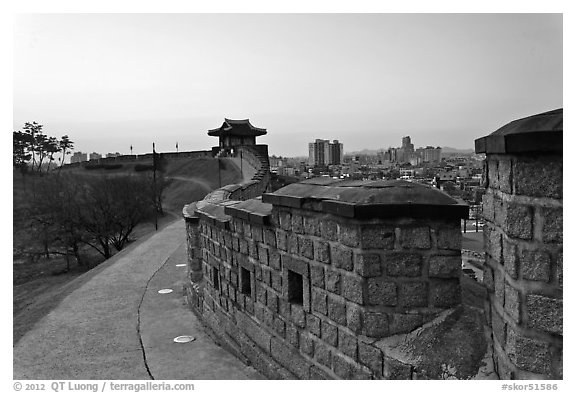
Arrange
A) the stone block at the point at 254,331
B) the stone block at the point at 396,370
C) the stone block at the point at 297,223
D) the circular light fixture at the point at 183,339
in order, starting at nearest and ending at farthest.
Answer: the stone block at the point at 396,370
the stone block at the point at 297,223
the stone block at the point at 254,331
the circular light fixture at the point at 183,339

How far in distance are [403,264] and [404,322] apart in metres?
0.50

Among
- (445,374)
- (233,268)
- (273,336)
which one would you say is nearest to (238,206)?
(233,268)

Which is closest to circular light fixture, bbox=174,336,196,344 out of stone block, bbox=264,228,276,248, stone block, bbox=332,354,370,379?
stone block, bbox=264,228,276,248

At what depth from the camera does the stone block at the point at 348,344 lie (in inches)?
176

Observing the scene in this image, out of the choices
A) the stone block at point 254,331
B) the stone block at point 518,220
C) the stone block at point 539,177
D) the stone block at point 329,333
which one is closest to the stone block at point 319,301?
the stone block at point 329,333

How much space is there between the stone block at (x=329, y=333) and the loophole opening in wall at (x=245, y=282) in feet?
7.28

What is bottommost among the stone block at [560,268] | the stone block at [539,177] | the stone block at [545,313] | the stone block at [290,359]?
the stone block at [290,359]

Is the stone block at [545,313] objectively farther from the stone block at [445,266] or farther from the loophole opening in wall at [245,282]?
the loophole opening in wall at [245,282]

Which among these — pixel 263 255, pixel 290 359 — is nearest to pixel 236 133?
pixel 263 255

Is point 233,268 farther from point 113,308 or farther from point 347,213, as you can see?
point 113,308

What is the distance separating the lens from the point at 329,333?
4844mm

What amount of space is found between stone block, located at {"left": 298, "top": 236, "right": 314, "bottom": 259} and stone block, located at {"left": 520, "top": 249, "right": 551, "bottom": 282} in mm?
2288

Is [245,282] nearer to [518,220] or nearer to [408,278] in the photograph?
[408,278]

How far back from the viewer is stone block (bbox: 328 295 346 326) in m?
4.59
